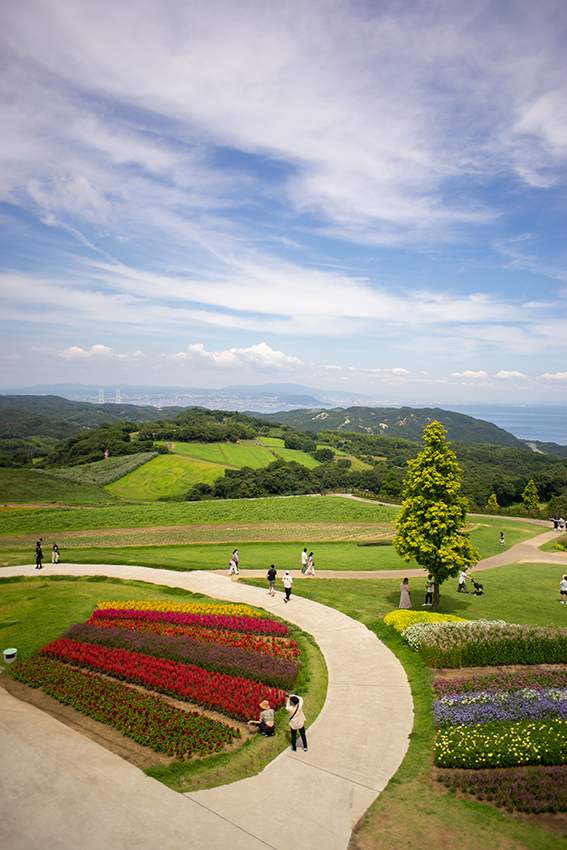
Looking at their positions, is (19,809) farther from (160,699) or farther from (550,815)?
(550,815)

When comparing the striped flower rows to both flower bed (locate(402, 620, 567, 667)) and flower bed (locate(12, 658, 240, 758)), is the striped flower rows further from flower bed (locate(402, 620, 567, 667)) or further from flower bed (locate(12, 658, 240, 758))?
flower bed (locate(12, 658, 240, 758))

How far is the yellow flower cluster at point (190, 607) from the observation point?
17.5 metres

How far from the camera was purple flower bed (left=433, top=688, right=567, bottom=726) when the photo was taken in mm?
9797

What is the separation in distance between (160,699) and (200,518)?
127 feet

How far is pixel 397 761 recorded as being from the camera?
8.96 m

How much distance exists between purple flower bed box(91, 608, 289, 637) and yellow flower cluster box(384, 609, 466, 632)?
3.90 metres

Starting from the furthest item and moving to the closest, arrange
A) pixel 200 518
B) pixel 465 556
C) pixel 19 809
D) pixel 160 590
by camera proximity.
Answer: pixel 200 518, pixel 160 590, pixel 465 556, pixel 19 809

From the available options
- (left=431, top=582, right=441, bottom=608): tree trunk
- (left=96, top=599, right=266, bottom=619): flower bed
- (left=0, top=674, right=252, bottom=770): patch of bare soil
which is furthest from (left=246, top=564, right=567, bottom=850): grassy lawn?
(left=96, top=599, right=266, bottom=619): flower bed

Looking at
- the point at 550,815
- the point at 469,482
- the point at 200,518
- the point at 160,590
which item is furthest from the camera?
the point at 469,482

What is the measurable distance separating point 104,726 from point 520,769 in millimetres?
9286

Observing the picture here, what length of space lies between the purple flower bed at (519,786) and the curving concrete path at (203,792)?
4.72 ft

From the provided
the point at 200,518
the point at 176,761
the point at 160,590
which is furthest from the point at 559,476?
the point at 176,761

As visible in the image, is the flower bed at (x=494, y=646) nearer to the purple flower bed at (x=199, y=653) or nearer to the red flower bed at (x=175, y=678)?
the purple flower bed at (x=199, y=653)

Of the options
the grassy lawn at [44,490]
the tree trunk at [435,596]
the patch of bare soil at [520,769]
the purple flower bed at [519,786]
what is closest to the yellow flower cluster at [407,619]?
the patch of bare soil at [520,769]
